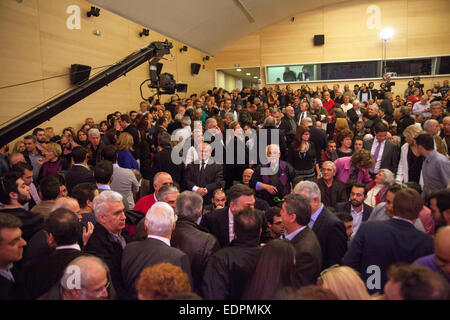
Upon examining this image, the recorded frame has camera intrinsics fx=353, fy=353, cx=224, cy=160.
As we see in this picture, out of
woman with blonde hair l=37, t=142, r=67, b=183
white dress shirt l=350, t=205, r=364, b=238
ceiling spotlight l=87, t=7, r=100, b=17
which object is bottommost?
white dress shirt l=350, t=205, r=364, b=238

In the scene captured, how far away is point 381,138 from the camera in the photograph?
4633 mm

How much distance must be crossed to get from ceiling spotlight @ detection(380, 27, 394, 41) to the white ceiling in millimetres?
2191

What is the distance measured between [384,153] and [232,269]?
11.1 feet

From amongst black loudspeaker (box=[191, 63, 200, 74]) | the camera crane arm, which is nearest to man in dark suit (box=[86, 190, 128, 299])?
the camera crane arm

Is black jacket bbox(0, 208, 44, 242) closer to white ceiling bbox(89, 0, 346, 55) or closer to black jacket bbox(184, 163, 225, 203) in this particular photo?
black jacket bbox(184, 163, 225, 203)

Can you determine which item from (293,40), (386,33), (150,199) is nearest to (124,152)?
(150,199)

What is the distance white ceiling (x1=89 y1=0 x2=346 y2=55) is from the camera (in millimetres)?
8672

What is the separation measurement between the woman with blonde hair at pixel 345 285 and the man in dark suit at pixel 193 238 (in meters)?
0.93

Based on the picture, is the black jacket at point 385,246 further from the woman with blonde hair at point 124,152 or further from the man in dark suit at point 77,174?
the woman with blonde hair at point 124,152

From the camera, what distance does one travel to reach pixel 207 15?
10547 mm

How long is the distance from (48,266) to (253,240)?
1.13 metres

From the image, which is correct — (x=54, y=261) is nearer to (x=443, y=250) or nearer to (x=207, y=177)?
(x=443, y=250)

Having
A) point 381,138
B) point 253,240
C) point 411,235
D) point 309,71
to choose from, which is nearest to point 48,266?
point 253,240
